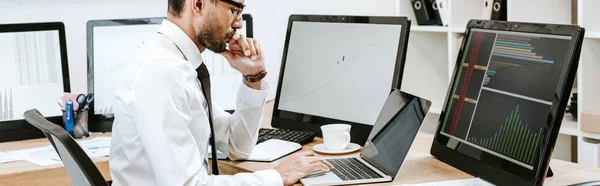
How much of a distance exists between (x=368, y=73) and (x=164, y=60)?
72cm

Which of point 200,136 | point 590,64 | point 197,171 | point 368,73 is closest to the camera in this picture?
point 197,171

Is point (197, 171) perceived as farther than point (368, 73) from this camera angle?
No

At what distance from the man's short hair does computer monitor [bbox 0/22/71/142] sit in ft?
3.34

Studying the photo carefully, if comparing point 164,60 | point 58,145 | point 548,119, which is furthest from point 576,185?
point 58,145

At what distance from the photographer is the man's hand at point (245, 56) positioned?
221cm

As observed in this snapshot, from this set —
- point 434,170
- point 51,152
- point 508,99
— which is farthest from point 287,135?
point 508,99

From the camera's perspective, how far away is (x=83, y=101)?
2748 millimetres

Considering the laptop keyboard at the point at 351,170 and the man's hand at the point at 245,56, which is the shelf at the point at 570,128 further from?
the man's hand at the point at 245,56

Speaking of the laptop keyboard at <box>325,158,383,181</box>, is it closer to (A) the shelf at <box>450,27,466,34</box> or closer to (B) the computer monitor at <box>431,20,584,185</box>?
(B) the computer monitor at <box>431,20,584,185</box>

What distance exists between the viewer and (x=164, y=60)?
1792 mm

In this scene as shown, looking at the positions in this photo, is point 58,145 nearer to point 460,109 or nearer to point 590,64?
point 460,109

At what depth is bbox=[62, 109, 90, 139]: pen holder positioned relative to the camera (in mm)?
2727

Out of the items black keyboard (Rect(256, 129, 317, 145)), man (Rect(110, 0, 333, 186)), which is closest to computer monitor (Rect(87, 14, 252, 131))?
black keyboard (Rect(256, 129, 317, 145))

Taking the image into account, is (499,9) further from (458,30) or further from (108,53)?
(108,53)
